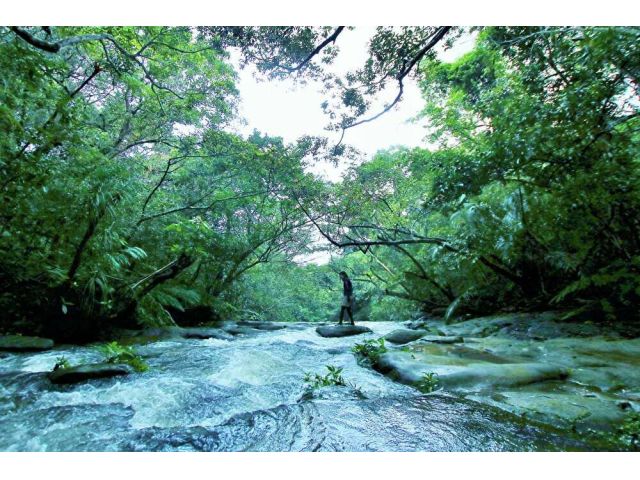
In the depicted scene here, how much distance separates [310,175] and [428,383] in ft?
30.3

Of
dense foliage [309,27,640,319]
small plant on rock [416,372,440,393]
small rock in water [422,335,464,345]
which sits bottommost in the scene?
small plant on rock [416,372,440,393]

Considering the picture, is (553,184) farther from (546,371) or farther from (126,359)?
(126,359)

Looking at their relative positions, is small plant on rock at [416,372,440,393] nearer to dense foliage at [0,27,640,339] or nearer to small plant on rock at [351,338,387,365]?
small plant on rock at [351,338,387,365]

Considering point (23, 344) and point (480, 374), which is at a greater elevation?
point (480, 374)

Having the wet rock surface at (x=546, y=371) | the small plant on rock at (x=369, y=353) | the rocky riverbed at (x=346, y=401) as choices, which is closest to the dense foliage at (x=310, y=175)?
the wet rock surface at (x=546, y=371)

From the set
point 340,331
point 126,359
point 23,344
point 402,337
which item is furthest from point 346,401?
point 340,331

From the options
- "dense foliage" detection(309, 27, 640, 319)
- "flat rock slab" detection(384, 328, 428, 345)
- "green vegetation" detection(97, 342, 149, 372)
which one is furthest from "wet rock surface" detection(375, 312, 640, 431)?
"green vegetation" detection(97, 342, 149, 372)

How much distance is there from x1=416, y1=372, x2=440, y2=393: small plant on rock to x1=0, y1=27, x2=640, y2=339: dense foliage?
128 inches

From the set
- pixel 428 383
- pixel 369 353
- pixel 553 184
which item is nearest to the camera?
pixel 428 383

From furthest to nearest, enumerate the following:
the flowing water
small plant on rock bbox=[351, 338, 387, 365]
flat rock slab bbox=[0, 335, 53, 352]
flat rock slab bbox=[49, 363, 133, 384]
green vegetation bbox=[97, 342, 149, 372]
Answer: flat rock slab bbox=[0, 335, 53, 352]
small plant on rock bbox=[351, 338, 387, 365]
green vegetation bbox=[97, 342, 149, 372]
flat rock slab bbox=[49, 363, 133, 384]
the flowing water

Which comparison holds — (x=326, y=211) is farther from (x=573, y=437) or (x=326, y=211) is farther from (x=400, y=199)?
(x=573, y=437)

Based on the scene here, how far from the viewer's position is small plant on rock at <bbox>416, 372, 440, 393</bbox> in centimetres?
286

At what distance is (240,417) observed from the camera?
8.12ft
